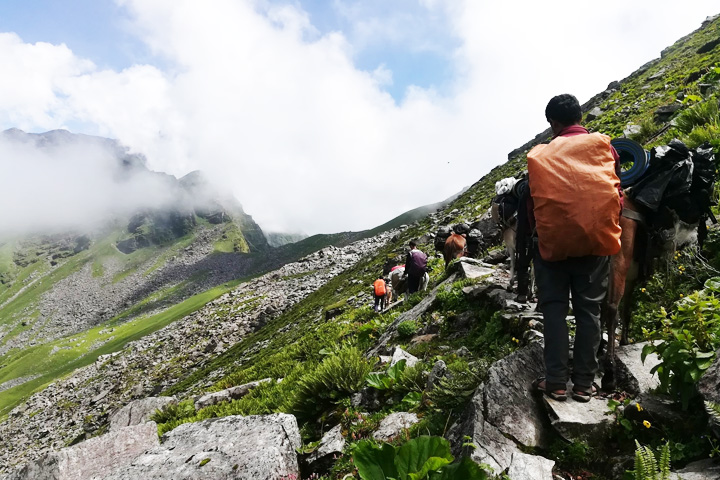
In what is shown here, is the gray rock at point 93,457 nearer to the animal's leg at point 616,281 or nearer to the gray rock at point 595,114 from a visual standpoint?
the animal's leg at point 616,281

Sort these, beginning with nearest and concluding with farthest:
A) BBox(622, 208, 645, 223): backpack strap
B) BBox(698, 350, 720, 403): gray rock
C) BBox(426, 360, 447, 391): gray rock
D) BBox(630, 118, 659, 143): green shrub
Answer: BBox(698, 350, 720, 403): gray rock → BBox(622, 208, 645, 223): backpack strap → BBox(426, 360, 447, 391): gray rock → BBox(630, 118, 659, 143): green shrub

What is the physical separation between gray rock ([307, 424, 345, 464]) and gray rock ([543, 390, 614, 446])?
2681 mm

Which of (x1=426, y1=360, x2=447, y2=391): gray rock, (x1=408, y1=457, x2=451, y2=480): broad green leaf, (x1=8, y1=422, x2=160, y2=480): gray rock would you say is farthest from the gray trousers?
(x1=8, y1=422, x2=160, y2=480): gray rock

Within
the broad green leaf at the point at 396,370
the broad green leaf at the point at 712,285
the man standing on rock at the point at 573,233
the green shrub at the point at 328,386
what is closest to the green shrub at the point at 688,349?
the man standing on rock at the point at 573,233

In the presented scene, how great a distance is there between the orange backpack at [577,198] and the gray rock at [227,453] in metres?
4.04

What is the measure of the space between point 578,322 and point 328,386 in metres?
4.46

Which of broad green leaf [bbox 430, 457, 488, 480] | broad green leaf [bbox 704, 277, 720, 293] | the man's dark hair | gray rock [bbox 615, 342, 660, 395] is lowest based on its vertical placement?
gray rock [bbox 615, 342, 660, 395]

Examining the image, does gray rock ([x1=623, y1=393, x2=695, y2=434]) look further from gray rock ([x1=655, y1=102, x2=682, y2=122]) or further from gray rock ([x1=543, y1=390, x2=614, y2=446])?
gray rock ([x1=655, y1=102, x2=682, y2=122])

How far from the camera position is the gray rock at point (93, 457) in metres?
7.42

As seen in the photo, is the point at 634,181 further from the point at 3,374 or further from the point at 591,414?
the point at 3,374

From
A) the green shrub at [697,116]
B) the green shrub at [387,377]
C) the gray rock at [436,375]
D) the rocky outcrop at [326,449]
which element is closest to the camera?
the rocky outcrop at [326,449]

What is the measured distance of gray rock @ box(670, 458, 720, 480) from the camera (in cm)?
285

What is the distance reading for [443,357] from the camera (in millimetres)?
7043

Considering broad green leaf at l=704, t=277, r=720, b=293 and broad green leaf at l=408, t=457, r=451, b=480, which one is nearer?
broad green leaf at l=408, t=457, r=451, b=480
